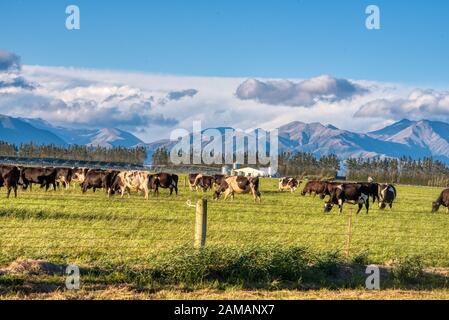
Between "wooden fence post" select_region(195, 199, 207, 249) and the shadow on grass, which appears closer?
the shadow on grass

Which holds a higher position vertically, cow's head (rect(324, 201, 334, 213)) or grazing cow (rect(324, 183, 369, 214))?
grazing cow (rect(324, 183, 369, 214))

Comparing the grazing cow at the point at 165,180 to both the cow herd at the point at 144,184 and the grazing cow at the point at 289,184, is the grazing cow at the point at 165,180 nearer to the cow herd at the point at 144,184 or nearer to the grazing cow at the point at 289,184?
the cow herd at the point at 144,184

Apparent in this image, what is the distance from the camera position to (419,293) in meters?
11.5

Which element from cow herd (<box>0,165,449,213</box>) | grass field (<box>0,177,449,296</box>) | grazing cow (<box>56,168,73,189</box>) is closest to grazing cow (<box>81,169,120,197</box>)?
cow herd (<box>0,165,449,213</box>)

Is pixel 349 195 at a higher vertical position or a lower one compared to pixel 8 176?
lower

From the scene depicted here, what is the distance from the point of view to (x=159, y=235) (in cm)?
1817

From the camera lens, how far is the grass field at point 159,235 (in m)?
12.5

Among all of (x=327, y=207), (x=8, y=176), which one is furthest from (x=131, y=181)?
Answer: (x=327, y=207)

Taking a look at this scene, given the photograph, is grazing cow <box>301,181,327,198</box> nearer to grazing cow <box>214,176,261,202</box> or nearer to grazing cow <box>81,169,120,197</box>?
grazing cow <box>214,176,261,202</box>

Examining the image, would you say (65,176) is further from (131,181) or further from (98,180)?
(131,181)

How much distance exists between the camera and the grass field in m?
12.5

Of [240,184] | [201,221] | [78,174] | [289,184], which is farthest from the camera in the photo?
[289,184]

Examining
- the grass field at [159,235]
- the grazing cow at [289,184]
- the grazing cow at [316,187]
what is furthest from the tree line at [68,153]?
the grass field at [159,235]
